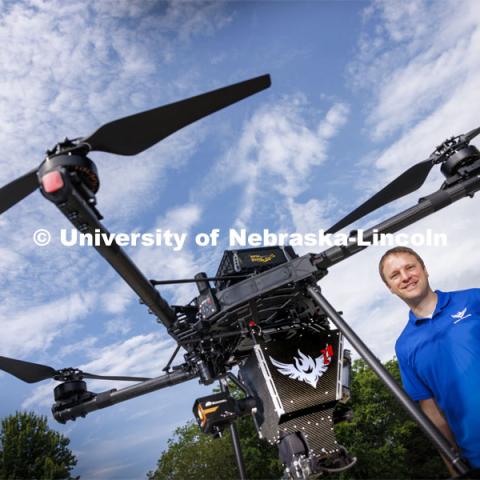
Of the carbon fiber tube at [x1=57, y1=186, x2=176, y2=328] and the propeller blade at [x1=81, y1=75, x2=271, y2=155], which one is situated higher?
the propeller blade at [x1=81, y1=75, x2=271, y2=155]

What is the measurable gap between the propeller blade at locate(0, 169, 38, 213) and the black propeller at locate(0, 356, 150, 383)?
17.3 ft

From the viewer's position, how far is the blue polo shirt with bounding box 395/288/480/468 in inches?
150

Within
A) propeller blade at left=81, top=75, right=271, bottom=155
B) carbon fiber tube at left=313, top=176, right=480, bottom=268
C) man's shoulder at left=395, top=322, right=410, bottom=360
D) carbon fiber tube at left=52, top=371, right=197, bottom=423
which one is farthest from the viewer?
Result: carbon fiber tube at left=52, top=371, right=197, bottom=423

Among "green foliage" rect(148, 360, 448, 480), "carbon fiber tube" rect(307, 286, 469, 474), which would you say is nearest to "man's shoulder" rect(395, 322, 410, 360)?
"carbon fiber tube" rect(307, 286, 469, 474)

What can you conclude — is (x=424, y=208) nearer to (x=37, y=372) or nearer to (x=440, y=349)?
(x=440, y=349)

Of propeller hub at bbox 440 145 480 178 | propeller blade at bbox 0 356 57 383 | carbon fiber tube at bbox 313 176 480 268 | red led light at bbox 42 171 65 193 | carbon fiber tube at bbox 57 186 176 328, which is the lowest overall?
carbon fiber tube at bbox 313 176 480 268

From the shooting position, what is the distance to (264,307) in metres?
6.71

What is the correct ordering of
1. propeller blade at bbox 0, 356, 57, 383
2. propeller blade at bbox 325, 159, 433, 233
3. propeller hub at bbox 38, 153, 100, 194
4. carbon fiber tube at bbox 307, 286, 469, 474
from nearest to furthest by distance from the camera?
carbon fiber tube at bbox 307, 286, 469, 474
propeller hub at bbox 38, 153, 100, 194
propeller blade at bbox 325, 159, 433, 233
propeller blade at bbox 0, 356, 57, 383

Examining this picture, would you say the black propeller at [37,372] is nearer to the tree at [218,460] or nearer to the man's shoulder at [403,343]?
the man's shoulder at [403,343]

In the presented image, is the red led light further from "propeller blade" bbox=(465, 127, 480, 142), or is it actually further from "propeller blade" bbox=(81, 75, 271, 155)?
"propeller blade" bbox=(465, 127, 480, 142)

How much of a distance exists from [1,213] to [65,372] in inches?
234

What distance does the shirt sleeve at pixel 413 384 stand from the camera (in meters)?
4.28

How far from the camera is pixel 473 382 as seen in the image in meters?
3.85

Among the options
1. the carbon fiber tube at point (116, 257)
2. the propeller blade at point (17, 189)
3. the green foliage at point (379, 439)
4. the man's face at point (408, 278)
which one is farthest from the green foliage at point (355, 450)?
the propeller blade at point (17, 189)
